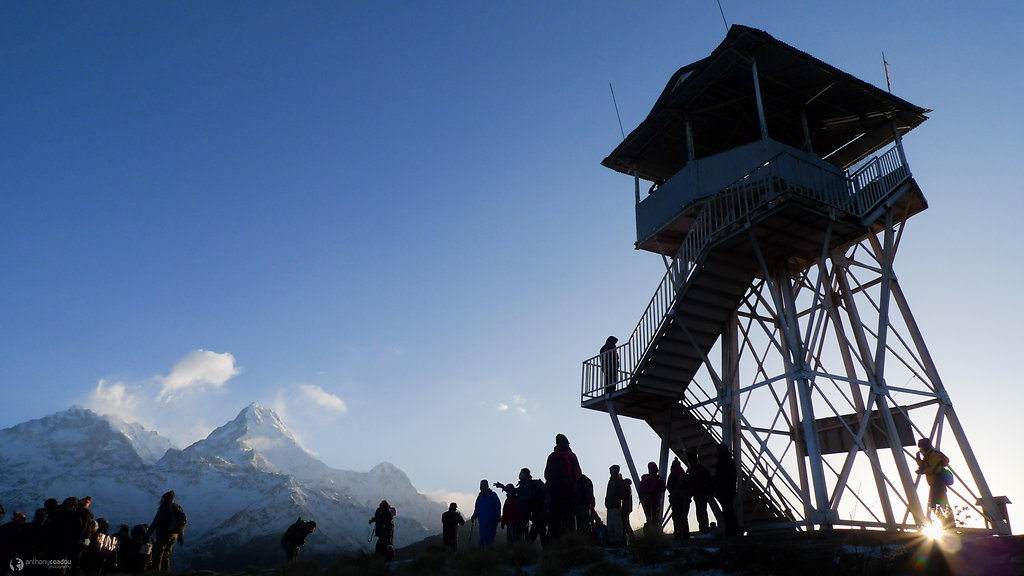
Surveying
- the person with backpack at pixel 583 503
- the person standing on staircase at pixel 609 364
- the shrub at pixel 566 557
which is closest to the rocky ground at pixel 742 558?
the shrub at pixel 566 557

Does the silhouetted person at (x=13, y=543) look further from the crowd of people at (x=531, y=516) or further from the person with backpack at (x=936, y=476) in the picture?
the person with backpack at (x=936, y=476)

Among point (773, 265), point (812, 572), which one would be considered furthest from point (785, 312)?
point (812, 572)

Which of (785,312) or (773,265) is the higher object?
(773,265)

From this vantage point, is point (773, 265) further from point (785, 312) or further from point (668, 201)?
point (668, 201)

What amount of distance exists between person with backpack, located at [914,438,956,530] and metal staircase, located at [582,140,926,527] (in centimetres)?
439

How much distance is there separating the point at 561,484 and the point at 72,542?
26.1ft

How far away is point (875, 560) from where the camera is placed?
6.78 meters

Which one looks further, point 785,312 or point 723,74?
point 723,74

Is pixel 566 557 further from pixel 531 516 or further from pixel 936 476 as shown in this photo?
pixel 936 476

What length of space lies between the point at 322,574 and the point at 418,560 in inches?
62.9

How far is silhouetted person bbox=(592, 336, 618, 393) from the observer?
1566 cm

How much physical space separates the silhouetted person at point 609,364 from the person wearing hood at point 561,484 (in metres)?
3.50

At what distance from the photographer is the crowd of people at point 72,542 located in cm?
1030

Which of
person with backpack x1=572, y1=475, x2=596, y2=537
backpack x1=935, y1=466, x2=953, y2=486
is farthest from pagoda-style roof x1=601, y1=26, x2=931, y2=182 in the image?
backpack x1=935, y1=466, x2=953, y2=486
